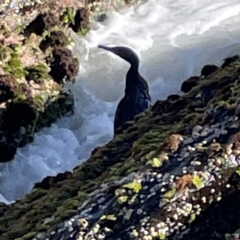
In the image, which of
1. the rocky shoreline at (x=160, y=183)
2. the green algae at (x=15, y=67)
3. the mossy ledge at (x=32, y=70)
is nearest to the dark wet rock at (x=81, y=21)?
the mossy ledge at (x=32, y=70)

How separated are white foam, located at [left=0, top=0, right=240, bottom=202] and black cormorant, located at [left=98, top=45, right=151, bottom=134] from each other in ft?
8.15

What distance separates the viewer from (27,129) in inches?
344

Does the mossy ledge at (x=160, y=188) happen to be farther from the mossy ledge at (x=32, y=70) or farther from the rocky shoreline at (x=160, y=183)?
the mossy ledge at (x=32, y=70)

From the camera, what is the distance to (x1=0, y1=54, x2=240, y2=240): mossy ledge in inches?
70.4

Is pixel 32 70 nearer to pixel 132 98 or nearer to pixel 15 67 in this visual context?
pixel 15 67

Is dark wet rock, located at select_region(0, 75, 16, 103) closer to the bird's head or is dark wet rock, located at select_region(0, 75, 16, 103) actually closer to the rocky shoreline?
the bird's head

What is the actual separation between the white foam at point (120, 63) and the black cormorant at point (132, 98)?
2.48 metres

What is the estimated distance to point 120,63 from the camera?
10.7 m

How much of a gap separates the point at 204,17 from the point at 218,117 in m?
9.73

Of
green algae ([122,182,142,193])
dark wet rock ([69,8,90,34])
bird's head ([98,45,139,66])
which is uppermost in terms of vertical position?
dark wet rock ([69,8,90,34])

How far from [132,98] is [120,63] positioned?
552 cm

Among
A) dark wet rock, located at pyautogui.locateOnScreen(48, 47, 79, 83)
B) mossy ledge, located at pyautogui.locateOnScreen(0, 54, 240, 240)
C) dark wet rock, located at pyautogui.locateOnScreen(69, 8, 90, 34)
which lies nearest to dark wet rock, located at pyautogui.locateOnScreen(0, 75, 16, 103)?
dark wet rock, located at pyautogui.locateOnScreen(48, 47, 79, 83)

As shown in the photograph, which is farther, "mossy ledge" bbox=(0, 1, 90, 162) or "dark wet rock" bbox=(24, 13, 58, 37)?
"dark wet rock" bbox=(24, 13, 58, 37)

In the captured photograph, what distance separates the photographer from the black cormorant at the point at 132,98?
15.4 feet
